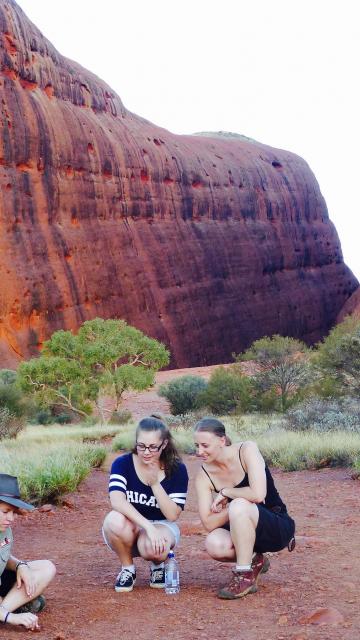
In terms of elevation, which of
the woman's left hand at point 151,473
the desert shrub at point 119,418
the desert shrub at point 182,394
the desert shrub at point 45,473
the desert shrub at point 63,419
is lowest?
the desert shrub at point 63,419

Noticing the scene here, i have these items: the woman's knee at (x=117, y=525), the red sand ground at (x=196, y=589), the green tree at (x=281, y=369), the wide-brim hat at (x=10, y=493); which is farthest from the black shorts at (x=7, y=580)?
the green tree at (x=281, y=369)

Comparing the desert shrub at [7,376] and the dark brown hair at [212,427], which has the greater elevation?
the dark brown hair at [212,427]

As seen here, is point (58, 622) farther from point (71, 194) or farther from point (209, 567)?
point (71, 194)

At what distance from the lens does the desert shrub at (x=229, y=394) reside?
21094 mm

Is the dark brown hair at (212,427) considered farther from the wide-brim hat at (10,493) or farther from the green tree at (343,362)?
the green tree at (343,362)

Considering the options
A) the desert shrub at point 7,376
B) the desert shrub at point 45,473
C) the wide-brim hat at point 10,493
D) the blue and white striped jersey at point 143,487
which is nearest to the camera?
the wide-brim hat at point 10,493

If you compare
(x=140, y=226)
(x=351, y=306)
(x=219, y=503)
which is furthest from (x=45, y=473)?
(x=351, y=306)

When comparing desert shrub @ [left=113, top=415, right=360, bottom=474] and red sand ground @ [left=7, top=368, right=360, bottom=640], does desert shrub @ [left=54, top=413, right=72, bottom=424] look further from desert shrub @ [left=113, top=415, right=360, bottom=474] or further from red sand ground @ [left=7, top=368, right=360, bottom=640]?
red sand ground @ [left=7, top=368, right=360, bottom=640]

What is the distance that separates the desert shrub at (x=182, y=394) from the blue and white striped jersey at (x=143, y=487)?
59.9ft

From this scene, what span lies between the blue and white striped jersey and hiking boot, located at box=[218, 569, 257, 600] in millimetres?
591

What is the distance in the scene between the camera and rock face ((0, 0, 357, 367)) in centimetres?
3372

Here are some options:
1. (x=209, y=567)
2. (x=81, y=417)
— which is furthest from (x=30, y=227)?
(x=209, y=567)

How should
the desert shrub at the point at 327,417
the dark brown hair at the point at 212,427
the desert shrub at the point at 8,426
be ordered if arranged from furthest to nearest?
the desert shrub at the point at 8,426
the desert shrub at the point at 327,417
the dark brown hair at the point at 212,427

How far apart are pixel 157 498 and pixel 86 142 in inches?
1337
